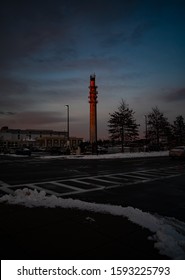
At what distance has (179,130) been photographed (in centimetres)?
8050

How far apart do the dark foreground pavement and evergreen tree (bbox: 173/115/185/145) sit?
247ft

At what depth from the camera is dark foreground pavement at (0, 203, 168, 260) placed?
3947 millimetres

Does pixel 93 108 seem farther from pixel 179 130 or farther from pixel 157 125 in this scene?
pixel 179 130

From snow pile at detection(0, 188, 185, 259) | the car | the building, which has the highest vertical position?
the building

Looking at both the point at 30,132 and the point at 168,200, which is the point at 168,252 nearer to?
the point at 168,200

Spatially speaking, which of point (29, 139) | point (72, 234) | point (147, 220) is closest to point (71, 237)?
point (72, 234)

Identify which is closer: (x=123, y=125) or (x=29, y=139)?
(x=123, y=125)

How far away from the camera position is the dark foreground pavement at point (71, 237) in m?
3.95

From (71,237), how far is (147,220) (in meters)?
1.85

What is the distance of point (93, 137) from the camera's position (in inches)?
2188

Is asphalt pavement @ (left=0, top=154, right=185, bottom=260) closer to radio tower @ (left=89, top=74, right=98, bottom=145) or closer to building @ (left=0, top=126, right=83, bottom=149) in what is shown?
radio tower @ (left=89, top=74, right=98, bottom=145)

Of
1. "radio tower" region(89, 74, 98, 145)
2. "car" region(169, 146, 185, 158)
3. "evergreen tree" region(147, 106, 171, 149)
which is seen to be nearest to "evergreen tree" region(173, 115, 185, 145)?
"evergreen tree" region(147, 106, 171, 149)

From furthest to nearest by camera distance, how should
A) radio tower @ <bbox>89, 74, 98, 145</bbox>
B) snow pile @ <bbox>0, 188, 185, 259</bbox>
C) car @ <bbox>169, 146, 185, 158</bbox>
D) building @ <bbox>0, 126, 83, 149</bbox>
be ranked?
building @ <bbox>0, 126, 83, 149</bbox> → radio tower @ <bbox>89, 74, 98, 145</bbox> → car @ <bbox>169, 146, 185, 158</bbox> → snow pile @ <bbox>0, 188, 185, 259</bbox>

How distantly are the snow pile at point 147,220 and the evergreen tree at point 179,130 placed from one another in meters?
73.9
